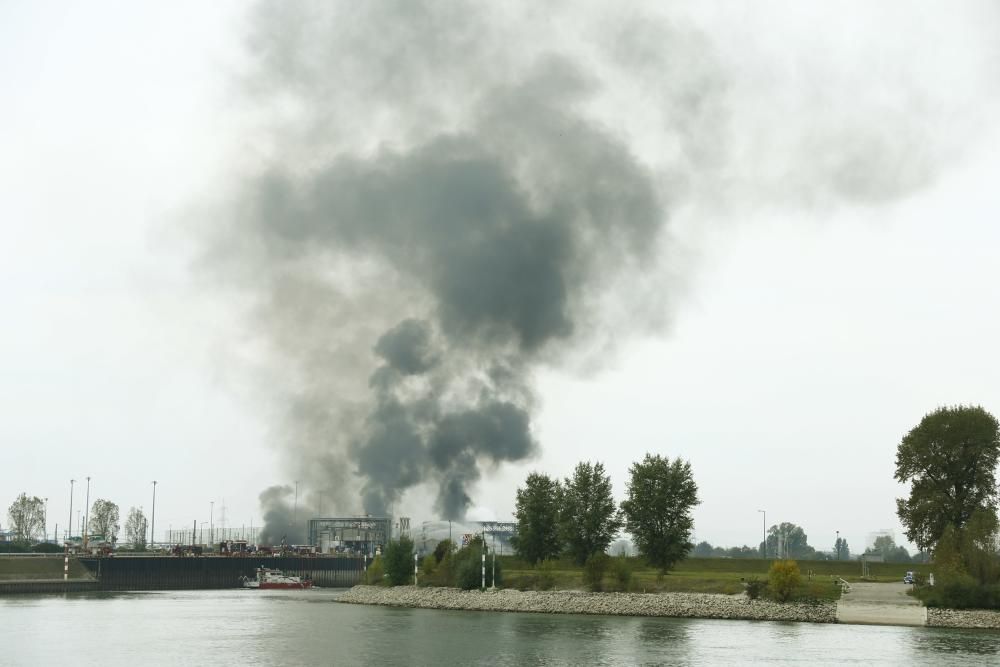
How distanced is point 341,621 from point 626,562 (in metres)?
28.8

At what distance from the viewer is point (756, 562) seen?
128750 mm

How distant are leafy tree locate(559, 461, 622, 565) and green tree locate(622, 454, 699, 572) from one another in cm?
619

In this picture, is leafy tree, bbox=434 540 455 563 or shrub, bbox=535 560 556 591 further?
leafy tree, bbox=434 540 455 563

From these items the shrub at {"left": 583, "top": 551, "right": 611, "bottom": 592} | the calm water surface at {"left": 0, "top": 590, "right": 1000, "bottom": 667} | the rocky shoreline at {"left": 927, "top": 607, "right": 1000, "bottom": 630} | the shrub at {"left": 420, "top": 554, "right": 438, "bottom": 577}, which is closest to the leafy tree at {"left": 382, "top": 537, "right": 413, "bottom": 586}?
the shrub at {"left": 420, "top": 554, "right": 438, "bottom": 577}

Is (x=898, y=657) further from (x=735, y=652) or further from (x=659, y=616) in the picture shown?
(x=659, y=616)

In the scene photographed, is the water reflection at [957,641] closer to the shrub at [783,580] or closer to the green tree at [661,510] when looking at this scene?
the shrub at [783,580]

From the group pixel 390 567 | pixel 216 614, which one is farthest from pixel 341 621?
pixel 390 567

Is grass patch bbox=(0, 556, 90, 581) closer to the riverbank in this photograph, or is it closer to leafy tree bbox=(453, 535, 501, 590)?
the riverbank

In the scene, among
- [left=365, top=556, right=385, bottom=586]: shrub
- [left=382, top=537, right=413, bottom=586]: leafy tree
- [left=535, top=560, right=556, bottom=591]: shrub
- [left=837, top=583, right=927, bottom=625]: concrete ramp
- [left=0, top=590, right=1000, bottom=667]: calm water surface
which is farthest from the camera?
[left=365, top=556, right=385, bottom=586]: shrub

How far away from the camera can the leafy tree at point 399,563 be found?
136125 mm

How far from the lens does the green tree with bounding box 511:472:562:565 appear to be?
123 m

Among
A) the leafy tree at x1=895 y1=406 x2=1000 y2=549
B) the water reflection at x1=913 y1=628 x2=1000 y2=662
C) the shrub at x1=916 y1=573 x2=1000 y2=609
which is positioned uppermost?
the leafy tree at x1=895 y1=406 x2=1000 y2=549

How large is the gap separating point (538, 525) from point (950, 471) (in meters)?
45.8

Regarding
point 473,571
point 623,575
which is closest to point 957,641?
point 623,575
